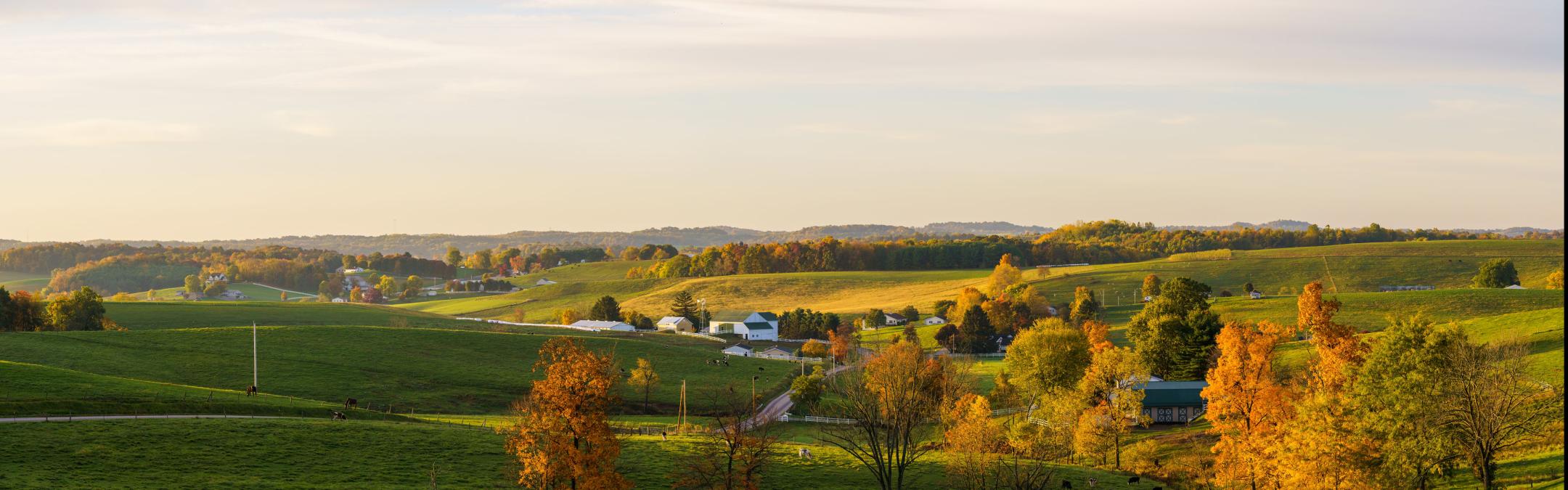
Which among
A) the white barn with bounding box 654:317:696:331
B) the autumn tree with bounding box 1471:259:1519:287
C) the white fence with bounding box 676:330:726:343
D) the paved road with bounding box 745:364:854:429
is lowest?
the paved road with bounding box 745:364:854:429

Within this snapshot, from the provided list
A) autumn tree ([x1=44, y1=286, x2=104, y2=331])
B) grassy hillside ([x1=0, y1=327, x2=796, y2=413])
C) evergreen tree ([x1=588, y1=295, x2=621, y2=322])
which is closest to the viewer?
grassy hillside ([x1=0, y1=327, x2=796, y2=413])

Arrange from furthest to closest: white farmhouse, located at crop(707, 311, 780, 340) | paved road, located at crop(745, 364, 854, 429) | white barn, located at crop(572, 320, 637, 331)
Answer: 1. white farmhouse, located at crop(707, 311, 780, 340)
2. white barn, located at crop(572, 320, 637, 331)
3. paved road, located at crop(745, 364, 854, 429)

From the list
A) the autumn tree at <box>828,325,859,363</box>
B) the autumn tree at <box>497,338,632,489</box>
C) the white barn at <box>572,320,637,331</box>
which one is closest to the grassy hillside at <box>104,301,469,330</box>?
the white barn at <box>572,320,637,331</box>

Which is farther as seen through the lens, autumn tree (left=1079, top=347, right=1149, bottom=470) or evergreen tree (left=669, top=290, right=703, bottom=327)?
evergreen tree (left=669, top=290, right=703, bottom=327)

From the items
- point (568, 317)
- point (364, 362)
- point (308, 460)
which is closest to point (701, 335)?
point (568, 317)

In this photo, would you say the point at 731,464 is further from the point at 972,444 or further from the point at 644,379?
the point at 644,379

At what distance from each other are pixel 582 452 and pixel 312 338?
221 feet

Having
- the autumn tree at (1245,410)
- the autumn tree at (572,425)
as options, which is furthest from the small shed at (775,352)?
the autumn tree at (572,425)

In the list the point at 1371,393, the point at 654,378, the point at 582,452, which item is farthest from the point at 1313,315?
the point at 582,452

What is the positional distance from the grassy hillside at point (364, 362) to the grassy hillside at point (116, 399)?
32.2 ft

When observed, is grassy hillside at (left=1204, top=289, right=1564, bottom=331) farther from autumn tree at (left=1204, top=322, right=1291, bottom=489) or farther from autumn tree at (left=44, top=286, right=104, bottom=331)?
autumn tree at (left=44, top=286, right=104, bottom=331)

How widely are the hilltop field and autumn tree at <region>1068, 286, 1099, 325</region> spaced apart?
4031 millimetres

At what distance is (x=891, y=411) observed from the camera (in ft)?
203

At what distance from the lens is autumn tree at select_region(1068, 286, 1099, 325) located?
456ft
